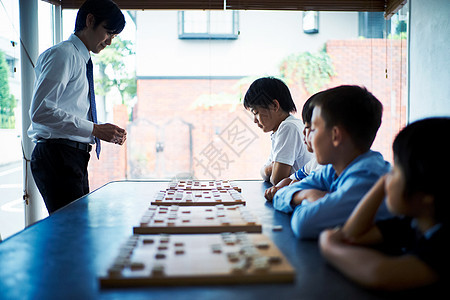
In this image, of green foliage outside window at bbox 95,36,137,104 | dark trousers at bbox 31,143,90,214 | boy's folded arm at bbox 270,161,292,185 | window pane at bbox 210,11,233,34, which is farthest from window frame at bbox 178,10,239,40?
dark trousers at bbox 31,143,90,214

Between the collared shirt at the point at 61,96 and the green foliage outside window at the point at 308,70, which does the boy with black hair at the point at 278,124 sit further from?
the green foliage outside window at the point at 308,70

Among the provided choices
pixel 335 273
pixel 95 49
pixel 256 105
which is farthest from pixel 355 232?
pixel 95 49

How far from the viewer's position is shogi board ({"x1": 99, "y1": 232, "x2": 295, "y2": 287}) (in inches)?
26.7

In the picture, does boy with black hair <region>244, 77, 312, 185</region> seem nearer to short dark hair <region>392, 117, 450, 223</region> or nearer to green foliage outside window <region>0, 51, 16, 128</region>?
short dark hair <region>392, 117, 450, 223</region>

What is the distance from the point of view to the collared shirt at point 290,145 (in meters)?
1.96

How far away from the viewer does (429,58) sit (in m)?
2.96

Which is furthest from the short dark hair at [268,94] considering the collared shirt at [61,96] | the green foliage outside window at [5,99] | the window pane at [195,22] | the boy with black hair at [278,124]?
the green foliage outside window at [5,99]

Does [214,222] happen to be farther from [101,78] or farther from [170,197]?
[101,78]

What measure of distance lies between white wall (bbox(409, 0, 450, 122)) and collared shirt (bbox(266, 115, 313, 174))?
1234 mm

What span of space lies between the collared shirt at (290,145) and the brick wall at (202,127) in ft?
5.43

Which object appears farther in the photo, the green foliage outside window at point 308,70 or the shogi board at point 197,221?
the green foliage outside window at point 308,70

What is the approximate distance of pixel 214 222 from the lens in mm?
1068

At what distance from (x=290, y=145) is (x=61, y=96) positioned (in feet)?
3.62

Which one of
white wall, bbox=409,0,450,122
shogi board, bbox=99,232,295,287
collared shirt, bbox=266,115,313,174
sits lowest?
shogi board, bbox=99,232,295,287
